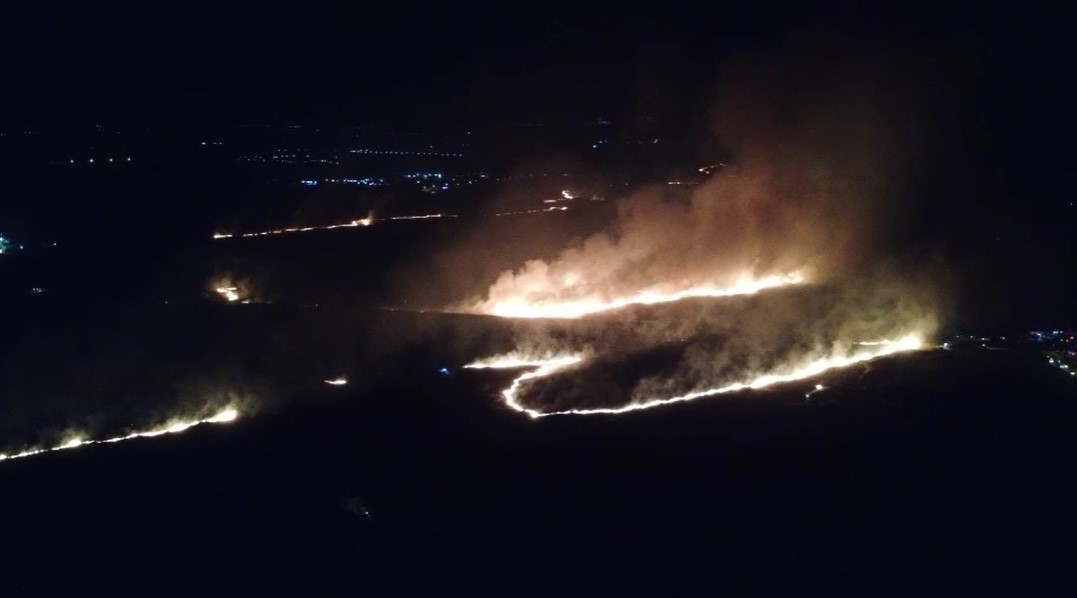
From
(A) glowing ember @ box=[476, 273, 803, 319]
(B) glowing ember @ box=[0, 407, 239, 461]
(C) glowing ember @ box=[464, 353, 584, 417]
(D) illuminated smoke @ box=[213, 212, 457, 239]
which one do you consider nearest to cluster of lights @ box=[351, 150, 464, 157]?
(D) illuminated smoke @ box=[213, 212, 457, 239]

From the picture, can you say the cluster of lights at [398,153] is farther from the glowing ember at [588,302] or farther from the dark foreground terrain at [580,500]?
the dark foreground terrain at [580,500]

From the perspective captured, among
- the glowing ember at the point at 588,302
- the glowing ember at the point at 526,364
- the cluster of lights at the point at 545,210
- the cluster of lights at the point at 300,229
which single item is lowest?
the glowing ember at the point at 526,364

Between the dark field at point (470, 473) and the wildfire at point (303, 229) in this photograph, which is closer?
the dark field at point (470, 473)

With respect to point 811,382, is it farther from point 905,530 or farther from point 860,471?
point 905,530

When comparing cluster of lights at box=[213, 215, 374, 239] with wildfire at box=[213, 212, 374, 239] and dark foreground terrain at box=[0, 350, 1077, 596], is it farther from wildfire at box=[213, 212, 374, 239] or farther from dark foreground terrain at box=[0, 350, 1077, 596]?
dark foreground terrain at box=[0, 350, 1077, 596]

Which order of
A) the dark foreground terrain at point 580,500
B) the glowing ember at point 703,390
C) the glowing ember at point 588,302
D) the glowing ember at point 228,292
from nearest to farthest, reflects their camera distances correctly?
the dark foreground terrain at point 580,500 < the glowing ember at point 703,390 < the glowing ember at point 588,302 < the glowing ember at point 228,292

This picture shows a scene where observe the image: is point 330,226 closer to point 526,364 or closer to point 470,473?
point 526,364

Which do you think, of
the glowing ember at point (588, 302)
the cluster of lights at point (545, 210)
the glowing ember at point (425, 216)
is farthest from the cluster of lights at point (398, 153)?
the glowing ember at point (588, 302)
